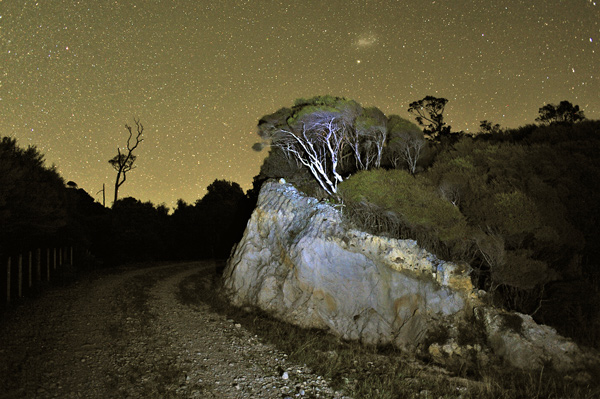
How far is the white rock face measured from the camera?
38.9 ft

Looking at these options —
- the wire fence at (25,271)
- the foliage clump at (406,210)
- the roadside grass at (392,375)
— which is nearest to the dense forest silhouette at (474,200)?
the foliage clump at (406,210)

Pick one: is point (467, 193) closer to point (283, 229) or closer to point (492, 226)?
point (492, 226)

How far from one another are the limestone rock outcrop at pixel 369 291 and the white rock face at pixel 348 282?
35 millimetres

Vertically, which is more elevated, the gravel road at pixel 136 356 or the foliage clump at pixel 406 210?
the foliage clump at pixel 406 210

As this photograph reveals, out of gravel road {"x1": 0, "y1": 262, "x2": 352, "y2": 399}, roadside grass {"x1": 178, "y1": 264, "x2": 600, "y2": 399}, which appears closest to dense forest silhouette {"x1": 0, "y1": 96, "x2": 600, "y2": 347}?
roadside grass {"x1": 178, "y1": 264, "x2": 600, "y2": 399}

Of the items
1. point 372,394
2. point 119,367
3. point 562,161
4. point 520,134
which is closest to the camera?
point 372,394

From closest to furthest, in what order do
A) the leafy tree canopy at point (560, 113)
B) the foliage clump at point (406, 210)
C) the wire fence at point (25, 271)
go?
the foliage clump at point (406, 210) → the wire fence at point (25, 271) → the leafy tree canopy at point (560, 113)

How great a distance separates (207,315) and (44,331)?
4660mm

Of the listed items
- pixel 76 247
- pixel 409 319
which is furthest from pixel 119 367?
pixel 76 247

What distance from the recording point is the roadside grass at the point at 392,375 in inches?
280

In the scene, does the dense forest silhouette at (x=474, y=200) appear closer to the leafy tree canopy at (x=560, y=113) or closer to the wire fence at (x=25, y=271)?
the wire fence at (x=25, y=271)

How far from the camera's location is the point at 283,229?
15.5 metres

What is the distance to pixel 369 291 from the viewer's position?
12695mm

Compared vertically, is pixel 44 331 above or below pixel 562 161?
below
